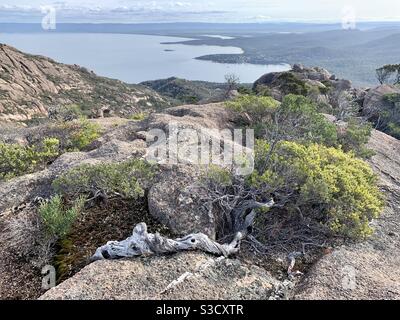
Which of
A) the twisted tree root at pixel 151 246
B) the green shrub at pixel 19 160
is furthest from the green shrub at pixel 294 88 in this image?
the twisted tree root at pixel 151 246

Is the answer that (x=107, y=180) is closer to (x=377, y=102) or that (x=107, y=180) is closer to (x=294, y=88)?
(x=294, y=88)

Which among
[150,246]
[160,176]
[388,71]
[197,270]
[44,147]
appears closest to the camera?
[197,270]

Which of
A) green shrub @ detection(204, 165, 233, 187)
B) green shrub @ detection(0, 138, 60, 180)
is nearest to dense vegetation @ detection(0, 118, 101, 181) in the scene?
green shrub @ detection(0, 138, 60, 180)

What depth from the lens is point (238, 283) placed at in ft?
22.3

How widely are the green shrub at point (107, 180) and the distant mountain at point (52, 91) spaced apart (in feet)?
156

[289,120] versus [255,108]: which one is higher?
[289,120]

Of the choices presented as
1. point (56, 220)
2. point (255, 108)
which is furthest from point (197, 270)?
point (255, 108)

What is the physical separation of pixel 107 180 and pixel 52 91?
67.8 meters

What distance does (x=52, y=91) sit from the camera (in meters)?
71.2

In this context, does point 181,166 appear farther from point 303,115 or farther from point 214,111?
point 214,111

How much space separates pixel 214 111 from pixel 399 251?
10.2 meters

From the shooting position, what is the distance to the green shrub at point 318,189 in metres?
8.42

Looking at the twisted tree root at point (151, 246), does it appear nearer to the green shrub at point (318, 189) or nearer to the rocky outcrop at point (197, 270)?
the rocky outcrop at point (197, 270)

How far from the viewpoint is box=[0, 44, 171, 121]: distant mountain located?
194ft
